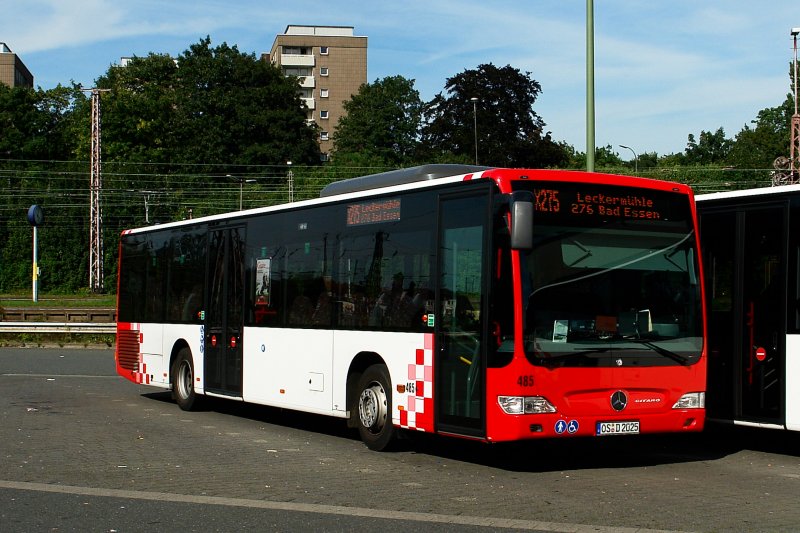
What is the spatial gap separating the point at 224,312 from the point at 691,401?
779 cm

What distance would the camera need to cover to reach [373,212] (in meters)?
13.9

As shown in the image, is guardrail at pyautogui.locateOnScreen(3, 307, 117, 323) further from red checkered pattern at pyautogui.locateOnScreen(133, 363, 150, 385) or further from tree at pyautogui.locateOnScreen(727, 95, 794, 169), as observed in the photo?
tree at pyautogui.locateOnScreen(727, 95, 794, 169)

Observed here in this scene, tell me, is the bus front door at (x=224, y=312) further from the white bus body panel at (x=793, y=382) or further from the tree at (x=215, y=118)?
the tree at (x=215, y=118)

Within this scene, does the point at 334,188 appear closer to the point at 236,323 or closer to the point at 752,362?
the point at 236,323

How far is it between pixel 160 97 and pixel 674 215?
82.4 meters

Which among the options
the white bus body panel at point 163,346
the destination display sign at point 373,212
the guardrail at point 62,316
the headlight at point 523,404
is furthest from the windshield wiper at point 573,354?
the guardrail at point 62,316

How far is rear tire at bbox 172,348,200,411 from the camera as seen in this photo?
18828 millimetres

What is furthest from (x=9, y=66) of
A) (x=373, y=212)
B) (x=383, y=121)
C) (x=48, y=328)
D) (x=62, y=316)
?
(x=373, y=212)

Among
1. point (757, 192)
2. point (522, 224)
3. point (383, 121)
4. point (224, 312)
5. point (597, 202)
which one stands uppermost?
point (383, 121)

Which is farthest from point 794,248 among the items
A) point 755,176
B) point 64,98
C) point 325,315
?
point 64,98

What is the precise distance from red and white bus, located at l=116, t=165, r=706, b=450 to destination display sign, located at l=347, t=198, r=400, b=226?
0.08 feet

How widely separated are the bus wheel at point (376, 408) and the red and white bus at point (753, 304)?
11.9 feet

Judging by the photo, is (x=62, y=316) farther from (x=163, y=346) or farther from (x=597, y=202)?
(x=597, y=202)

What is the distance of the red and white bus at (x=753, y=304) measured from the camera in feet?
41.7
